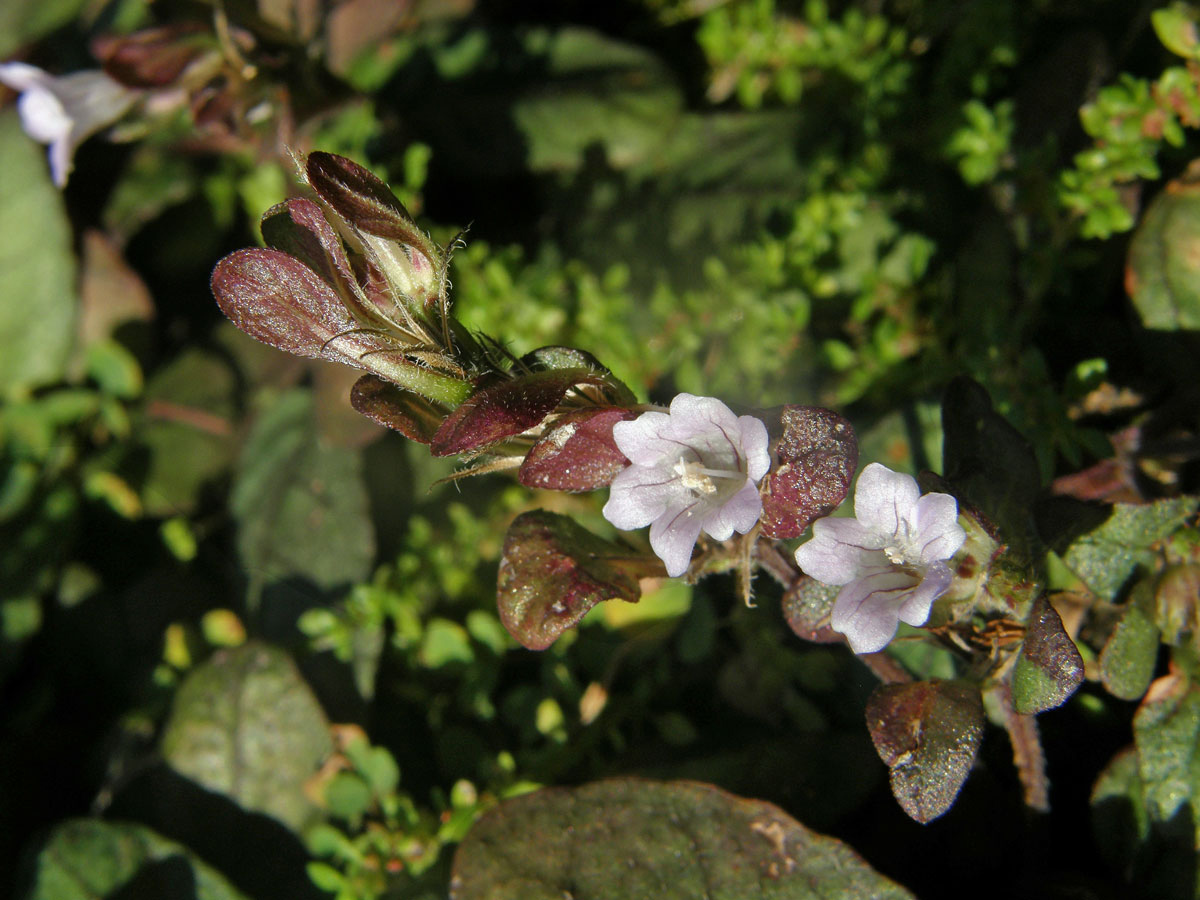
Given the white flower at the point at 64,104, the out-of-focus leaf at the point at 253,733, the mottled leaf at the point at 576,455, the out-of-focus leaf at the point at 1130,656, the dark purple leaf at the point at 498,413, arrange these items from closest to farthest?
the dark purple leaf at the point at 498,413, the mottled leaf at the point at 576,455, the out-of-focus leaf at the point at 1130,656, the out-of-focus leaf at the point at 253,733, the white flower at the point at 64,104

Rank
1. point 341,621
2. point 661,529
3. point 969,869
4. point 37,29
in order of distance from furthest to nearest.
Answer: point 37,29
point 341,621
point 969,869
point 661,529

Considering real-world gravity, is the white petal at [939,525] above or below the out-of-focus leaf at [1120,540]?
above

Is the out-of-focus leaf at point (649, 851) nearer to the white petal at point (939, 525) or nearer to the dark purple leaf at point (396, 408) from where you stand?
the white petal at point (939, 525)

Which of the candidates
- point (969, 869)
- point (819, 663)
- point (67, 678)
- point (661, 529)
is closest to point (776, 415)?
point (661, 529)

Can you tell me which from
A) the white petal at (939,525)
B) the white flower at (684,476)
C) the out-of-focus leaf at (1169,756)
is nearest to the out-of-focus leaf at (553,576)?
the white flower at (684,476)

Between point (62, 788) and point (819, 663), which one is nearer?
point (819, 663)

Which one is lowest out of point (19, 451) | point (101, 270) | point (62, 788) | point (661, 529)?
point (62, 788)

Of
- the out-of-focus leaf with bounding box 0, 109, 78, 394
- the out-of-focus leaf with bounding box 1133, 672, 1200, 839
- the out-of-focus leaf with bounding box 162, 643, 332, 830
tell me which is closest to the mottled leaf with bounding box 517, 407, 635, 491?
the out-of-focus leaf with bounding box 1133, 672, 1200, 839

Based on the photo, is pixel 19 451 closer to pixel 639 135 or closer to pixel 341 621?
pixel 341 621
